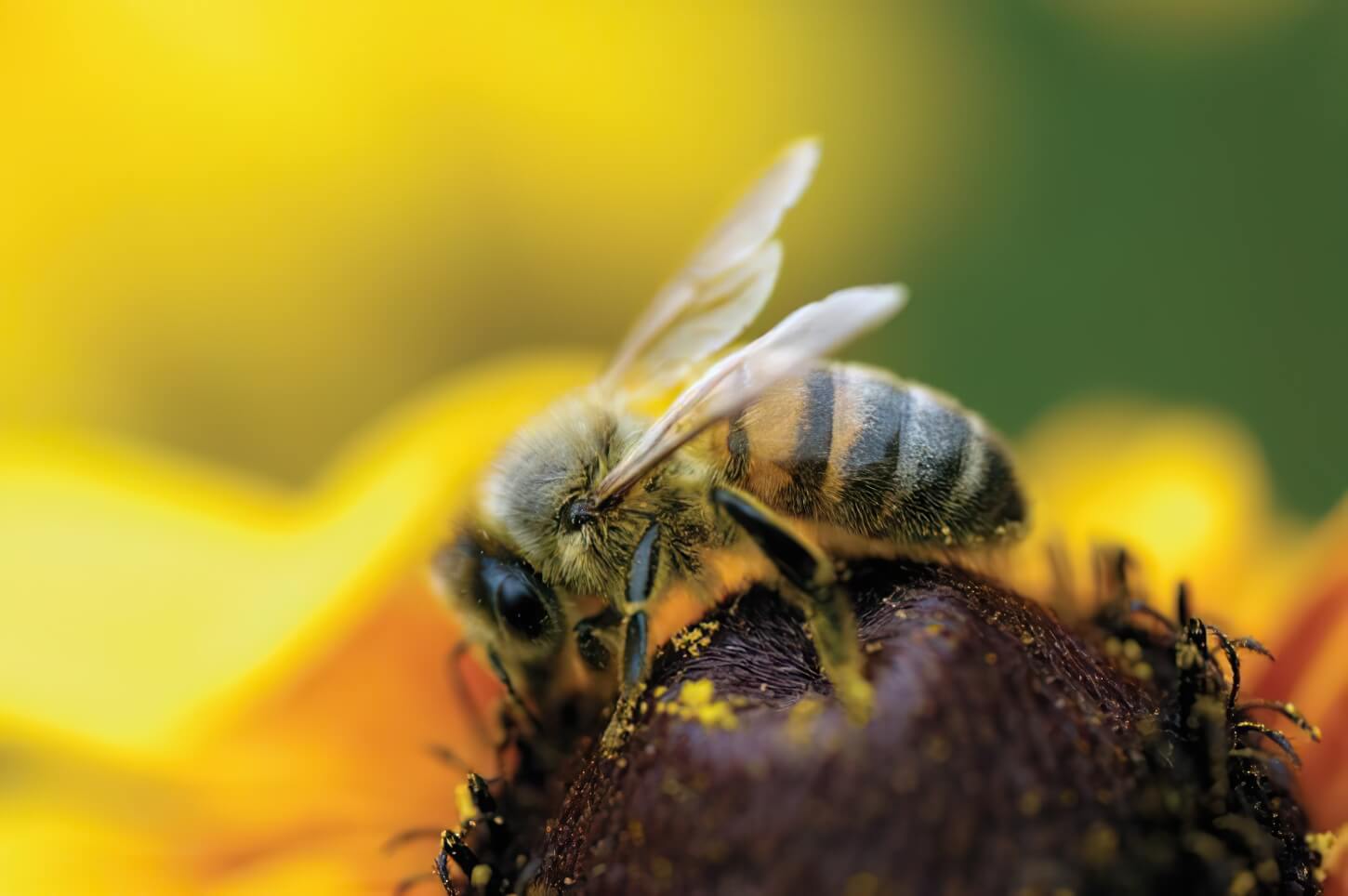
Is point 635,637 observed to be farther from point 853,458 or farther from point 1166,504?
point 1166,504

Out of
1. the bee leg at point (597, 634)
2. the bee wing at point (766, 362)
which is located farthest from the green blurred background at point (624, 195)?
the bee wing at point (766, 362)

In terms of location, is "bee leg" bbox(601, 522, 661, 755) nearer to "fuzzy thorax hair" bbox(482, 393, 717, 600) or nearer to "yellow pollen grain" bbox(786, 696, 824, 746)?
"fuzzy thorax hair" bbox(482, 393, 717, 600)

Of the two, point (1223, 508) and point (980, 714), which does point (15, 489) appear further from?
point (1223, 508)

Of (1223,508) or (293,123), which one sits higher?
(293,123)

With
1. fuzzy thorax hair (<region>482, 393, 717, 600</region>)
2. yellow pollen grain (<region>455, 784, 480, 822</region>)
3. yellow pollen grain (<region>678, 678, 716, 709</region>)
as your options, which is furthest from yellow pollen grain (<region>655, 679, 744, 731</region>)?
yellow pollen grain (<region>455, 784, 480, 822</region>)

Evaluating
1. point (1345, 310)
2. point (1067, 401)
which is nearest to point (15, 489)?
point (1067, 401)

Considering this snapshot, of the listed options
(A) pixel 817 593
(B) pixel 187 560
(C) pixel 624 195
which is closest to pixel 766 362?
(A) pixel 817 593

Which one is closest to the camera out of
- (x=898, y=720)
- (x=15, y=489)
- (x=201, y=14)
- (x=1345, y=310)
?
(x=898, y=720)
